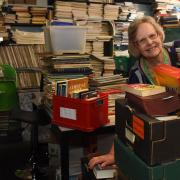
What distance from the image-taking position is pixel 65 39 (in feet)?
7.11

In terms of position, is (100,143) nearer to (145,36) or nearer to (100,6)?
(145,36)

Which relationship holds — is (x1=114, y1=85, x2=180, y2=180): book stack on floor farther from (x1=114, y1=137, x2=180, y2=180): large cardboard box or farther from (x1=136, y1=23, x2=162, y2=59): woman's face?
(x1=136, y1=23, x2=162, y2=59): woman's face

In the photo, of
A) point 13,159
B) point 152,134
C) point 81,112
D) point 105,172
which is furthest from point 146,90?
point 13,159

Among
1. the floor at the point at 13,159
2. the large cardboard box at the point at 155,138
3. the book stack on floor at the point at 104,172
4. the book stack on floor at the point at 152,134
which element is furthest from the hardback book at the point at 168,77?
the floor at the point at 13,159

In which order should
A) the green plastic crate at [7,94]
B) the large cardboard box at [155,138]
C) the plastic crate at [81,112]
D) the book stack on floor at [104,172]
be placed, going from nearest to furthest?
the large cardboard box at [155,138] < the book stack on floor at [104,172] < the plastic crate at [81,112] < the green plastic crate at [7,94]

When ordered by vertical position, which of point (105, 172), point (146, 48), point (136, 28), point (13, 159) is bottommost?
point (13, 159)

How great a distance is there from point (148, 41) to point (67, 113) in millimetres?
629

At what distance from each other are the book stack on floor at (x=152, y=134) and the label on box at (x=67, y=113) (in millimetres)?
655

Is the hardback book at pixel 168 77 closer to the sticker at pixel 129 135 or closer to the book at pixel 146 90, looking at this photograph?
the book at pixel 146 90

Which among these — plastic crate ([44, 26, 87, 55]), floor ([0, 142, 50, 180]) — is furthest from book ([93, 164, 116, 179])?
floor ([0, 142, 50, 180])

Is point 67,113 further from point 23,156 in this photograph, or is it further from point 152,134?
point 23,156

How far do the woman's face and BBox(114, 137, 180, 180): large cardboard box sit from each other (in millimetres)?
815

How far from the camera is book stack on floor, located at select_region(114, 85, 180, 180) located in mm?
878

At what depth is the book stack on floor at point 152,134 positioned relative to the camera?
0.88 meters
